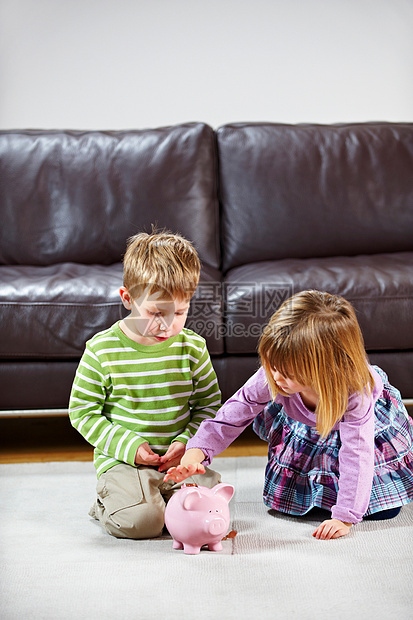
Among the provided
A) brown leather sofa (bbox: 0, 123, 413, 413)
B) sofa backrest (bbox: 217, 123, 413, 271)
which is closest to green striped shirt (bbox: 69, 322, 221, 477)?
brown leather sofa (bbox: 0, 123, 413, 413)

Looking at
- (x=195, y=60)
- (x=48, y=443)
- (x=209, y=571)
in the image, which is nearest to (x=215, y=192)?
(x=195, y=60)

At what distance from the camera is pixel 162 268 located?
1.28m

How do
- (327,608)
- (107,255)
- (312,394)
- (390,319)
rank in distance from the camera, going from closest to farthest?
(327,608) < (312,394) < (390,319) < (107,255)

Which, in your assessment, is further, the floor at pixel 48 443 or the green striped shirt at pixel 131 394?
the floor at pixel 48 443

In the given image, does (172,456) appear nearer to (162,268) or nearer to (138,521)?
(138,521)

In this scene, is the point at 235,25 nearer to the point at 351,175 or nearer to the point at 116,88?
the point at 116,88

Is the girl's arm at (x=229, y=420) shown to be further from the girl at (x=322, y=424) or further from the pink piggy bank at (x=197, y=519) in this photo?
the pink piggy bank at (x=197, y=519)

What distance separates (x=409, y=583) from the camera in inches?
38.3

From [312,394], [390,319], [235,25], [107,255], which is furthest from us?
[235,25]

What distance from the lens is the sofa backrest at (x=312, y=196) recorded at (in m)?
2.20

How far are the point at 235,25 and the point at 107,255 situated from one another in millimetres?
1331

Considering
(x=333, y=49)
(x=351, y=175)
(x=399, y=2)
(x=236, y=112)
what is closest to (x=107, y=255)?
(x=351, y=175)

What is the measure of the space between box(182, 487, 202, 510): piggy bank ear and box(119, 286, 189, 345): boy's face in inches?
12.7

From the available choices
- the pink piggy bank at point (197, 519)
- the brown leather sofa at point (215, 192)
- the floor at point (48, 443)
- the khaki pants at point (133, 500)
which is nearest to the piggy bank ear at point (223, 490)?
the pink piggy bank at point (197, 519)
